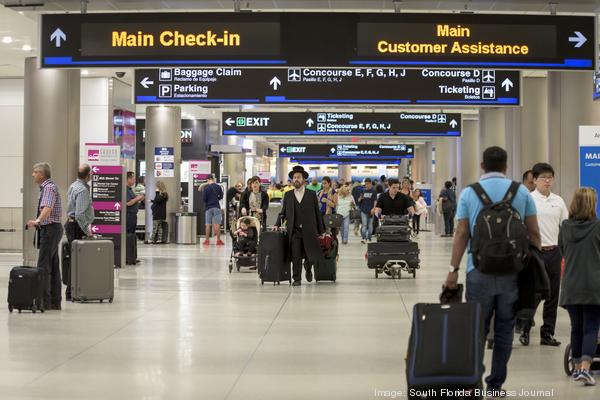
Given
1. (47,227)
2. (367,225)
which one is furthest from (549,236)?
(367,225)

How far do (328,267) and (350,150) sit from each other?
2815 centimetres

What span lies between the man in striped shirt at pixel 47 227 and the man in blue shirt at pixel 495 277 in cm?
652

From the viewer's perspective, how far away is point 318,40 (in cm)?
1174

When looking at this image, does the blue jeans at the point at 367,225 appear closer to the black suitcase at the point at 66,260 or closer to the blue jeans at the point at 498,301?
the black suitcase at the point at 66,260

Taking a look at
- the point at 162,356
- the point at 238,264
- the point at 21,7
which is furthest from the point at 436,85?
the point at 162,356

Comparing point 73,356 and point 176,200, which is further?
point 176,200

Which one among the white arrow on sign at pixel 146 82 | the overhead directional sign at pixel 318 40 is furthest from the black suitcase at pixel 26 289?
the white arrow on sign at pixel 146 82

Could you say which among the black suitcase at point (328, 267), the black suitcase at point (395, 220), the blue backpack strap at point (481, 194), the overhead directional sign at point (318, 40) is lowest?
the black suitcase at point (328, 267)

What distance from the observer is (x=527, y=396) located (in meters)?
6.94

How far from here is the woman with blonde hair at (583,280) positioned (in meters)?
7.43

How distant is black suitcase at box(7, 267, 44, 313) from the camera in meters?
11.8

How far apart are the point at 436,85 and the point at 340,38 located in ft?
18.7

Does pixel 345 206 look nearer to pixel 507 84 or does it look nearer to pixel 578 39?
pixel 507 84

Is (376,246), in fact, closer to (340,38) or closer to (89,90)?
(340,38)
